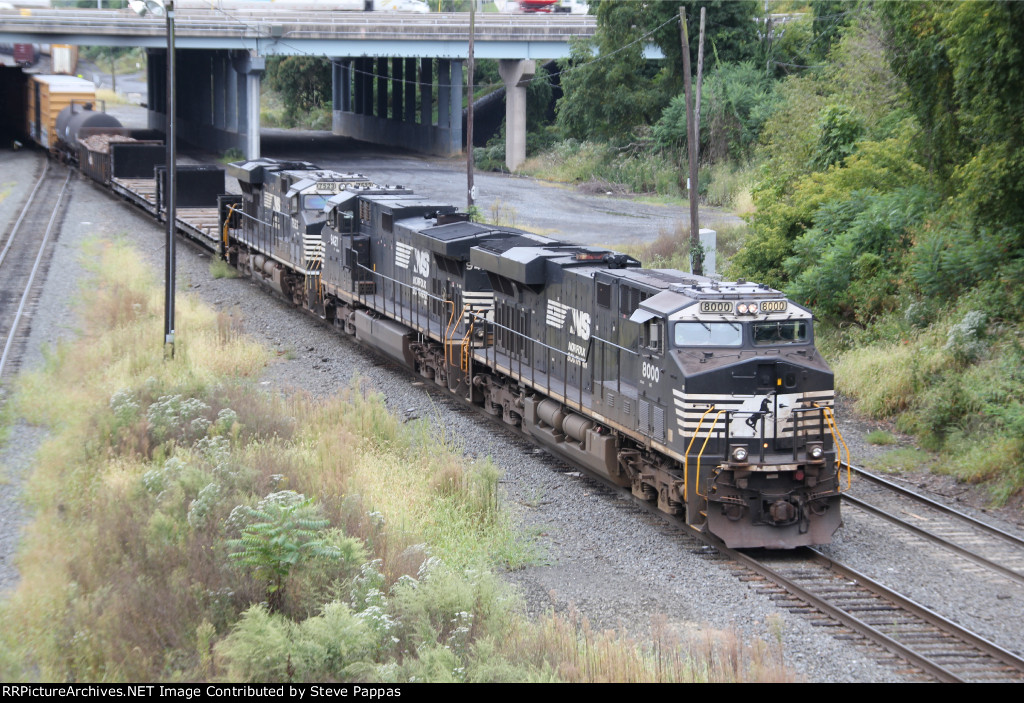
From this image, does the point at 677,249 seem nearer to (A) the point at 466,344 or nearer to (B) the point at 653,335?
(A) the point at 466,344

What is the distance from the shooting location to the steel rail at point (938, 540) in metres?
11.7

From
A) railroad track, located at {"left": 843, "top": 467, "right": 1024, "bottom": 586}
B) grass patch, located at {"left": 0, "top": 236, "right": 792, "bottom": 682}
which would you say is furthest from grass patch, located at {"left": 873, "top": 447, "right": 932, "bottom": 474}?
grass patch, located at {"left": 0, "top": 236, "right": 792, "bottom": 682}

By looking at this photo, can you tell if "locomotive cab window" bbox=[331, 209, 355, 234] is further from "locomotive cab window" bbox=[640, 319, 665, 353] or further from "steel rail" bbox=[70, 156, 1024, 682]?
"steel rail" bbox=[70, 156, 1024, 682]

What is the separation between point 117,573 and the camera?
32.4 feet

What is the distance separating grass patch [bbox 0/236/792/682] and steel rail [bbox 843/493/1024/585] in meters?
3.99

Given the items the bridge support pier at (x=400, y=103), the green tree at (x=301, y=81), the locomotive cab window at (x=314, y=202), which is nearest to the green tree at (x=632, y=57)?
the bridge support pier at (x=400, y=103)

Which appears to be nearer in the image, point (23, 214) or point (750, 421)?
point (750, 421)

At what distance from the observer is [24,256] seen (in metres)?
30.6

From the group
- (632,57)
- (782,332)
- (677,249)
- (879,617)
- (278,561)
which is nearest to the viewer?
(278,561)

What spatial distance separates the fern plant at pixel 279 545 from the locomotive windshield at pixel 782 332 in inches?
217

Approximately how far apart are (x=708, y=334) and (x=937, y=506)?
170 inches

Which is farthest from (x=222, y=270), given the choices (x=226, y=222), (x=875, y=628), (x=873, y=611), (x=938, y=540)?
(x=875, y=628)

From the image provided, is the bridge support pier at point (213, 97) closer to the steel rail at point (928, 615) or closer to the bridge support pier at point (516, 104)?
the bridge support pier at point (516, 104)

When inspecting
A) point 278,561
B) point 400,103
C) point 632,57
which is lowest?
point 278,561
